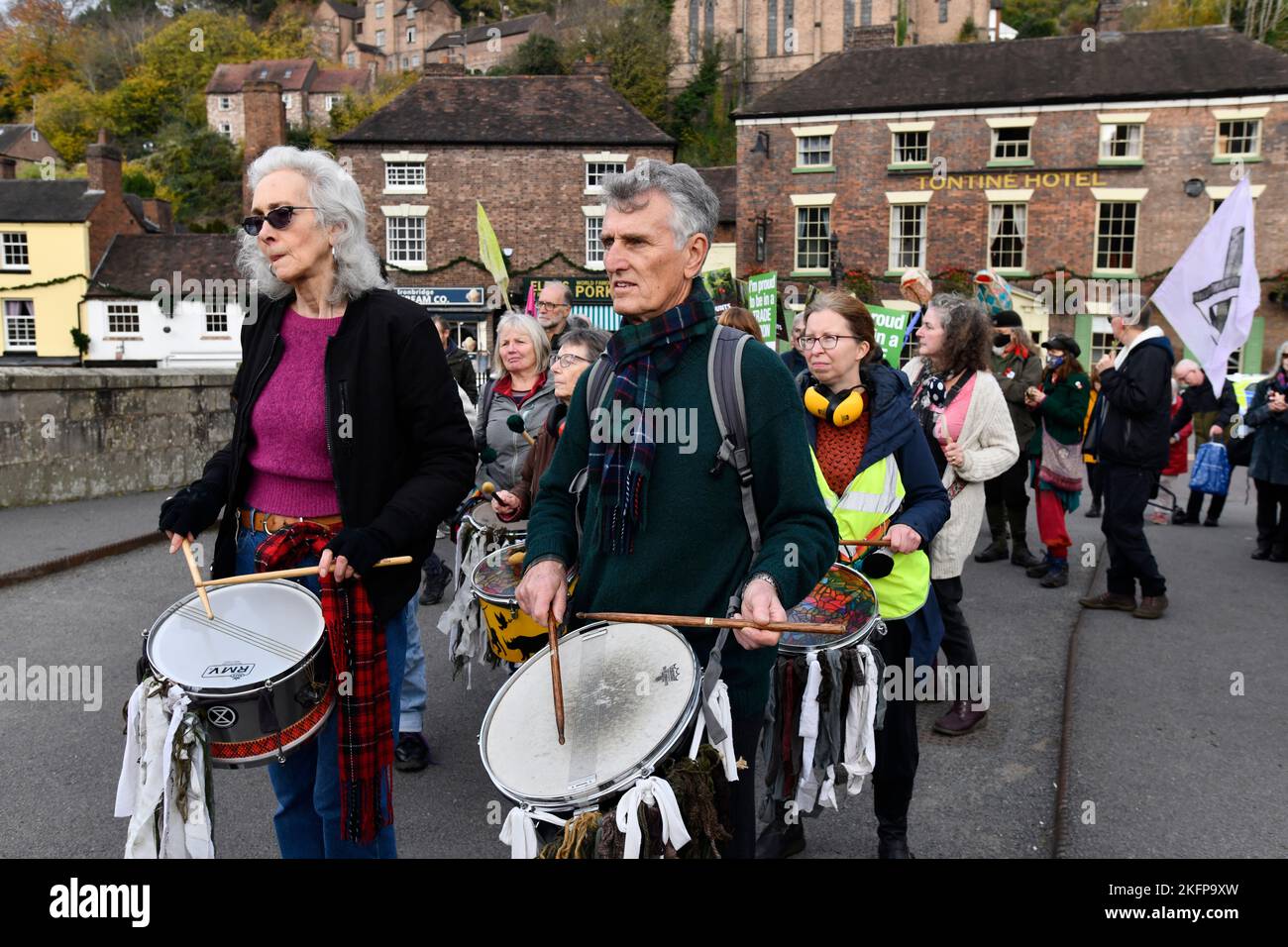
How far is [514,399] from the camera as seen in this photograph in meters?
5.76

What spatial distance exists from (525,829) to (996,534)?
8350mm

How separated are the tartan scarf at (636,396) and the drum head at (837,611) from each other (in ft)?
2.91

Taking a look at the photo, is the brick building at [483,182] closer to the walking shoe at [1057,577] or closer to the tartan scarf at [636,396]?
the walking shoe at [1057,577]

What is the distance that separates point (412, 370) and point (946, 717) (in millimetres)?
3583

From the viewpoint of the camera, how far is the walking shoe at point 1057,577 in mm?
8445

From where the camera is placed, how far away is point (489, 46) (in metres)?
87.7

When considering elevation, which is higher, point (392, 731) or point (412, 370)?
point (412, 370)

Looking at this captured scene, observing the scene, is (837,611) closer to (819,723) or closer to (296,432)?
(819,723)

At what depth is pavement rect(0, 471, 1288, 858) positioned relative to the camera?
4.03 meters

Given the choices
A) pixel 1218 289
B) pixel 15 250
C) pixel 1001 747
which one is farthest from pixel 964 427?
pixel 15 250

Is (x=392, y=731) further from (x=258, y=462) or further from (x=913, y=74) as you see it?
(x=913, y=74)

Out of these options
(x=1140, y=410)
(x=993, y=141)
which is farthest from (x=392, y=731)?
(x=993, y=141)

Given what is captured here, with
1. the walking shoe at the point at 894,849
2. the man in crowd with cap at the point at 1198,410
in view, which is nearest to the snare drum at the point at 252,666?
the walking shoe at the point at 894,849
